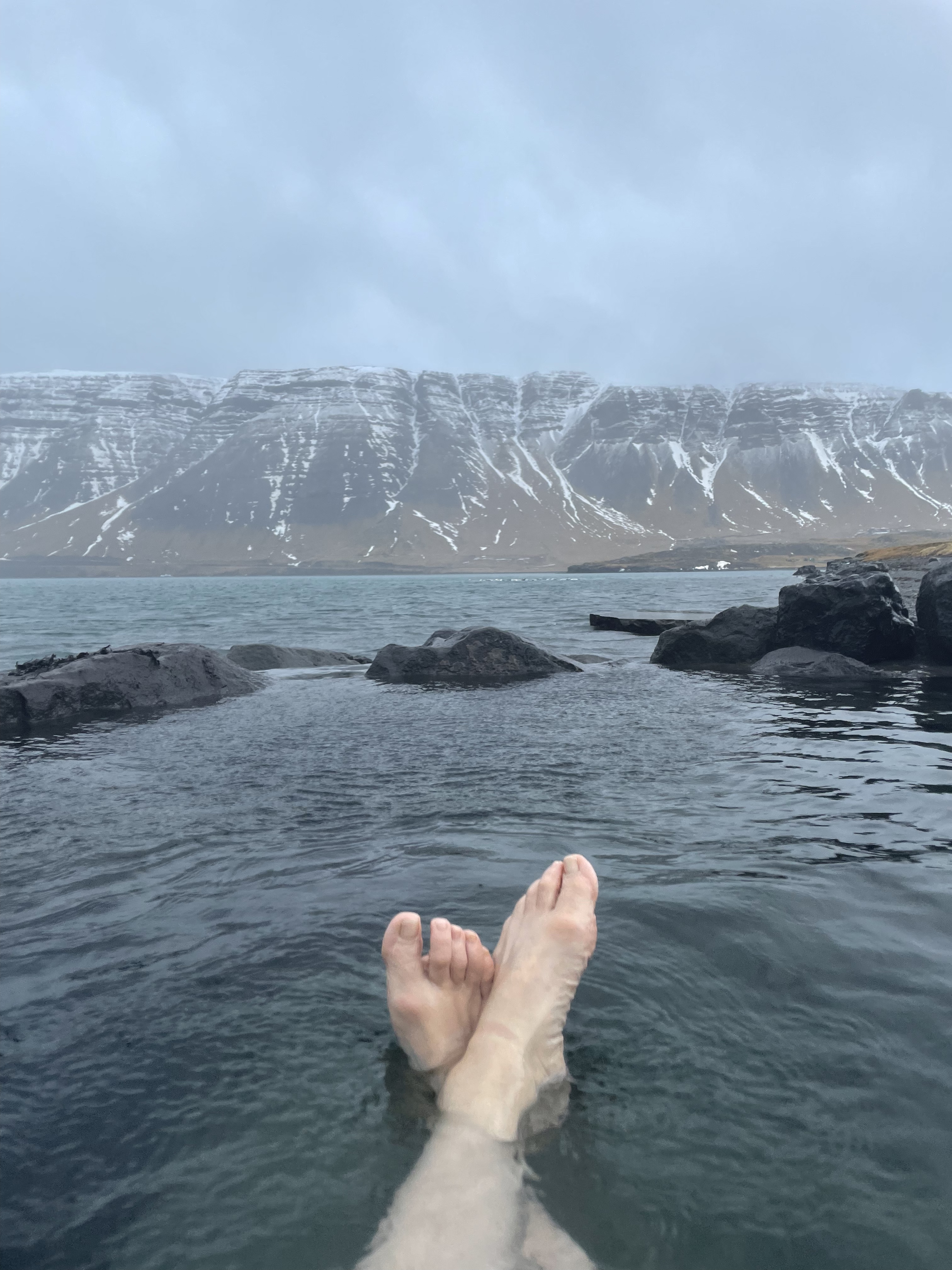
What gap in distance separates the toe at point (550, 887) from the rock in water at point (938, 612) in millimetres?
12820

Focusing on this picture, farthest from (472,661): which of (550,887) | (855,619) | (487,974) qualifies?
(487,974)

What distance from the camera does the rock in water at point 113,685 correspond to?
34.0ft

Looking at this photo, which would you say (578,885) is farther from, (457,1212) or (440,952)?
(457,1212)

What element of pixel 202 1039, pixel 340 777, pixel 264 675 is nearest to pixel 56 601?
pixel 264 675

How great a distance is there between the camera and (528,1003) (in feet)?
10.1

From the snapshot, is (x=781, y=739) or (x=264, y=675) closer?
(x=781, y=739)

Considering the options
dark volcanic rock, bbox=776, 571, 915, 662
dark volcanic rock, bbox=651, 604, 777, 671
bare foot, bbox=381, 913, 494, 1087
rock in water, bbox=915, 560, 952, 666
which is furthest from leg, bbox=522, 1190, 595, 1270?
rock in water, bbox=915, 560, 952, 666

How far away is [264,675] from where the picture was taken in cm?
1425

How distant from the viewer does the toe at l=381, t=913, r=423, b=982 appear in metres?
3.20

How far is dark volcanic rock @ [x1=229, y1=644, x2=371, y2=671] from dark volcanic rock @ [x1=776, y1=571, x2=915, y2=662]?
922 centimetres

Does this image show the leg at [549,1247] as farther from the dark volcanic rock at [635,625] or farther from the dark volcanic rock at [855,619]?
the dark volcanic rock at [635,625]

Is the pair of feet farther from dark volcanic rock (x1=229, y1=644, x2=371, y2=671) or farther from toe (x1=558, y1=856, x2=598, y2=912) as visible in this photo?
dark volcanic rock (x1=229, y1=644, x2=371, y2=671)

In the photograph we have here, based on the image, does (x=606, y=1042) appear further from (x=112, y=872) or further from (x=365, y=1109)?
(x=112, y=872)

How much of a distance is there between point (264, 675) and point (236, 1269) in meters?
12.6
